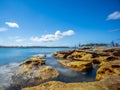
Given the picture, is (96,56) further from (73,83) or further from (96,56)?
(73,83)

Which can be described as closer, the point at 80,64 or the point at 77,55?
the point at 80,64

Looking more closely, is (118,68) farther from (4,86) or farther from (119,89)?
(4,86)

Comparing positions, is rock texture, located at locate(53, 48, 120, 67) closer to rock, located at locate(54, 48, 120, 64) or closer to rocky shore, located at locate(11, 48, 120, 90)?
rock, located at locate(54, 48, 120, 64)

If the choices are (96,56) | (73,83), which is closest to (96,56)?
(96,56)

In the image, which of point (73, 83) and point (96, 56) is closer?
point (73, 83)

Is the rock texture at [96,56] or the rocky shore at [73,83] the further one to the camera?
the rock texture at [96,56]

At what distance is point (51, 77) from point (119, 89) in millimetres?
12946

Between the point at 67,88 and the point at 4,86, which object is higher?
the point at 67,88

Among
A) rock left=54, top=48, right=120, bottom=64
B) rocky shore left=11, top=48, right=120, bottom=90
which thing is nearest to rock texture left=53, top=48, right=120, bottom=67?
rock left=54, top=48, right=120, bottom=64

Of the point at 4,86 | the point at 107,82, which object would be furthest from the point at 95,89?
the point at 4,86

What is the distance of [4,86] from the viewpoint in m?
18.6

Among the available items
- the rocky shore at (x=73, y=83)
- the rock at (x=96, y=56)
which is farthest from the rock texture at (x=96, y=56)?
the rocky shore at (x=73, y=83)

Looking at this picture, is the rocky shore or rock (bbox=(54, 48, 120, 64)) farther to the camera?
rock (bbox=(54, 48, 120, 64))

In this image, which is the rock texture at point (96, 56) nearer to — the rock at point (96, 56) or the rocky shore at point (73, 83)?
the rock at point (96, 56)
